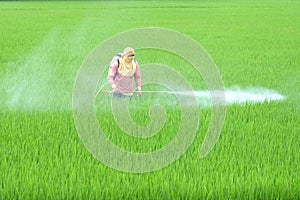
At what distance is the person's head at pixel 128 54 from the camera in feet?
16.4

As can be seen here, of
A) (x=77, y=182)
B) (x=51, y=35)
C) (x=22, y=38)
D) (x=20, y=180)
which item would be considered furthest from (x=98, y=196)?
(x=51, y=35)

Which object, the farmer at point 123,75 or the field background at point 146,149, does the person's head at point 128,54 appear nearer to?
the farmer at point 123,75

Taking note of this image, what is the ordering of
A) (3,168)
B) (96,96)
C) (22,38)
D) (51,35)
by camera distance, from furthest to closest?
(51,35)
(22,38)
(96,96)
(3,168)

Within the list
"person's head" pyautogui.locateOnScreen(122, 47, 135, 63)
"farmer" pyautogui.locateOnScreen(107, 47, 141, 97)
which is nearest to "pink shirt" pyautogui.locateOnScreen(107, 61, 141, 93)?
"farmer" pyautogui.locateOnScreen(107, 47, 141, 97)


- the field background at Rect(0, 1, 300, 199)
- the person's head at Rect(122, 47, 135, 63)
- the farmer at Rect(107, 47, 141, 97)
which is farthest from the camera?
the farmer at Rect(107, 47, 141, 97)

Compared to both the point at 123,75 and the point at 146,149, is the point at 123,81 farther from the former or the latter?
the point at 146,149

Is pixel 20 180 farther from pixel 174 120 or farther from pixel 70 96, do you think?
pixel 70 96

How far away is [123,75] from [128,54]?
0.97 feet

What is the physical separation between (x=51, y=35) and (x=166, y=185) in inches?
449

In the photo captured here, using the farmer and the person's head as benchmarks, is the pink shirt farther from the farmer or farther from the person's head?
the person's head

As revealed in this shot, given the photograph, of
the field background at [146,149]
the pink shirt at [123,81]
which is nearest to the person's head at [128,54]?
the pink shirt at [123,81]

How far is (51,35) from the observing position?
46.3ft

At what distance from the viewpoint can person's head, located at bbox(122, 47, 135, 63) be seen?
197 inches

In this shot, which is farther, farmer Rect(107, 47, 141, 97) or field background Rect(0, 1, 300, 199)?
farmer Rect(107, 47, 141, 97)
